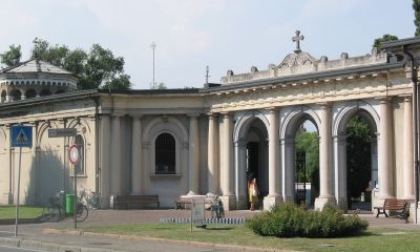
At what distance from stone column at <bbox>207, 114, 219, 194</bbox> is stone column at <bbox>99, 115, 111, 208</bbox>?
16.7 feet

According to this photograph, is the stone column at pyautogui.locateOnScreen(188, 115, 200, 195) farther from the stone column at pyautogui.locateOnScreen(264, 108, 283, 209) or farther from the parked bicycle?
the parked bicycle

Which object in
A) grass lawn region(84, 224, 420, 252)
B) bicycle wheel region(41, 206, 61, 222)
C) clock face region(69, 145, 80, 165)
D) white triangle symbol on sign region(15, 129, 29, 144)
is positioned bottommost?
grass lawn region(84, 224, 420, 252)

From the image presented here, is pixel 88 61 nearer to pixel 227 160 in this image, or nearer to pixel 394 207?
pixel 227 160

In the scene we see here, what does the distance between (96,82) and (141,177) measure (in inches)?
1794

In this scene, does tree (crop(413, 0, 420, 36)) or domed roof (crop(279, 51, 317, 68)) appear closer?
domed roof (crop(279, 51, 317, 68))

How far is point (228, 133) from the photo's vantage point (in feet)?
131

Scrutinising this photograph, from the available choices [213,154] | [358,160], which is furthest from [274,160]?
[358,160]

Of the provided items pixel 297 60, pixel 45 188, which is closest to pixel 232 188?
pixel 297 60

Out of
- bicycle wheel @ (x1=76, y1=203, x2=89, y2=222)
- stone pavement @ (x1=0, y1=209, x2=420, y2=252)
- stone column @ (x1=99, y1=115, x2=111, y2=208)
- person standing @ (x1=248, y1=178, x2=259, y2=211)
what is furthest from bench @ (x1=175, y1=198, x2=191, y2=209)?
stone pavement @ (x1=0, y1=209, x2=420, y2=252)

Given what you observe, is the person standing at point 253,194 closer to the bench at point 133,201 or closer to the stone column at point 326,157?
the stone column at point 326,157

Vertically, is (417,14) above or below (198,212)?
above

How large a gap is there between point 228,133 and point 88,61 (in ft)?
163

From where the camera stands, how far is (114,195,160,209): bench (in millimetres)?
40875

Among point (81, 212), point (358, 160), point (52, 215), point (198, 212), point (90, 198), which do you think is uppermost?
point (358, 160)
